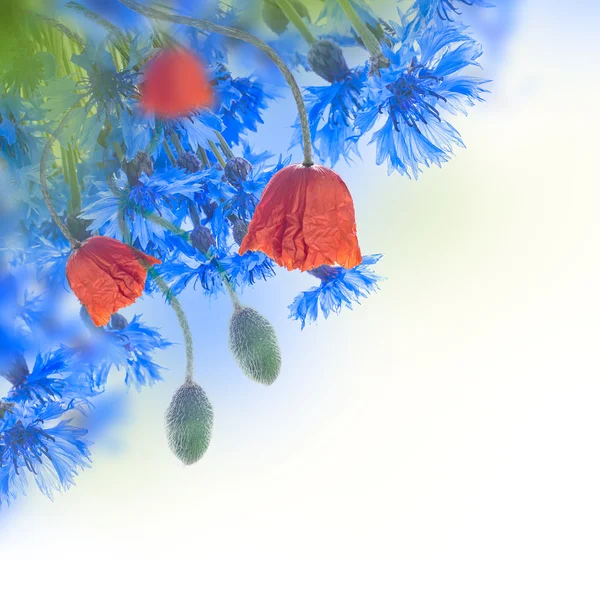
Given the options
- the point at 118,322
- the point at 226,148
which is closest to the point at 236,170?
the point at 226,148

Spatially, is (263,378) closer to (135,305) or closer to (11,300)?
(135,305)

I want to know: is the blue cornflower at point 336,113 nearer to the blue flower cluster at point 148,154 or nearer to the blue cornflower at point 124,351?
the blue flower cluster at point 148,154

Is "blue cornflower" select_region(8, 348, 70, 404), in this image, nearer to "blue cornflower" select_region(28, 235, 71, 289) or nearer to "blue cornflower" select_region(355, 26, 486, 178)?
"blue cornflower" select_region(28, 235, 71, 289)

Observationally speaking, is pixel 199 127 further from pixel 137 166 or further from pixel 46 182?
pixel 46 182

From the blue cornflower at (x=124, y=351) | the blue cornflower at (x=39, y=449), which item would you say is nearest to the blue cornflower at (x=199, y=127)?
the blue cornflower at (x=124, y=351)

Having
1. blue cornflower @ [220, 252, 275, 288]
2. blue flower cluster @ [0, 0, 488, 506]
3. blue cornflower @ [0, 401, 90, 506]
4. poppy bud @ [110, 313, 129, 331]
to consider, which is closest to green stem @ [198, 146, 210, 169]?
blue flower cluster @ [0, 0, 488, 506]

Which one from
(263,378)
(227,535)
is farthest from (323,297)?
(227,535)
